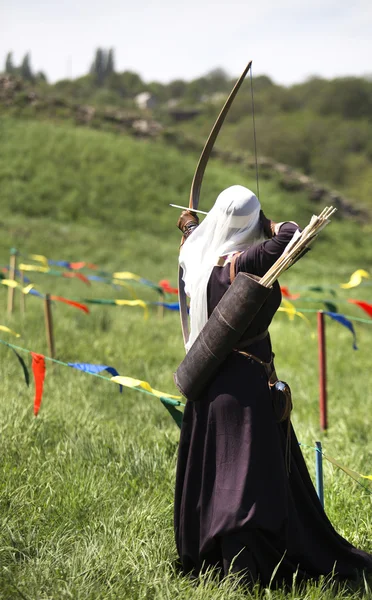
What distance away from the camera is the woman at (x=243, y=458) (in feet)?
8.79

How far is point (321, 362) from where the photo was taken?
5141 millimetres

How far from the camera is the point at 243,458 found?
2689 millimetres

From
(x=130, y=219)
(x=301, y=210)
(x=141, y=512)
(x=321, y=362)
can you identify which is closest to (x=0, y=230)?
(x=130, y=219)

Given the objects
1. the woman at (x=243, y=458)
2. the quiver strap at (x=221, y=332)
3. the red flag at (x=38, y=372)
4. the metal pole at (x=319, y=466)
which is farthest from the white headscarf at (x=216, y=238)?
the red flag at (x=38, y=372)

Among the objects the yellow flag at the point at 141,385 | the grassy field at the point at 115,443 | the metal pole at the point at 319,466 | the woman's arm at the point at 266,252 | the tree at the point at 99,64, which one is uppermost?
the tree at the point at 99,64

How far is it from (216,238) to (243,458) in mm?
912

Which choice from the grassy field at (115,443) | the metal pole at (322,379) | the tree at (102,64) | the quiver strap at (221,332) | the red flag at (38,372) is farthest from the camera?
the tree at (102,64)

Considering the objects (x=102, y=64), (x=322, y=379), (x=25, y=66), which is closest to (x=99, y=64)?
(x=102, y=64)

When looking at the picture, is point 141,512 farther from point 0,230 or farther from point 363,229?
point 363,229

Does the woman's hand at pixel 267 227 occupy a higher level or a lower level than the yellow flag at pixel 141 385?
higher

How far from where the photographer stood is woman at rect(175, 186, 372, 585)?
2.68m

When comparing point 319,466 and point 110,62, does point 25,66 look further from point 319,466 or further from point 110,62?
point 319,466

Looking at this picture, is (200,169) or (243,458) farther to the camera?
(200,169)

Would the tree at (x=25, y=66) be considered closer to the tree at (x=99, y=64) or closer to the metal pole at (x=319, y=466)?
the tree at (x=99, y=64)
